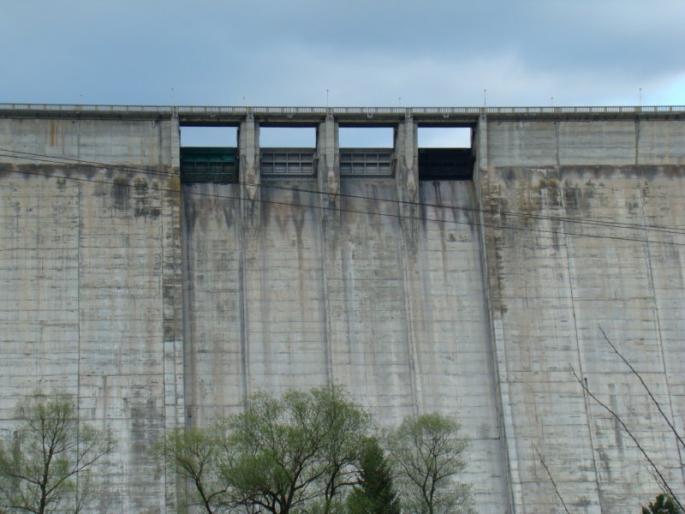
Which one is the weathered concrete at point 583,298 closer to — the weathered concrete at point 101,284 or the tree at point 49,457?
the weathered concrete at point 101,284

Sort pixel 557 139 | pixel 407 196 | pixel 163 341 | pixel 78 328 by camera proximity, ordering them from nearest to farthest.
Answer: pixel 78 328 < pixel 163 341 < pixel 407 196 < pixel 557 139

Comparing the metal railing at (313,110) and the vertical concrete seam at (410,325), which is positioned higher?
the metal railing at (313,110)

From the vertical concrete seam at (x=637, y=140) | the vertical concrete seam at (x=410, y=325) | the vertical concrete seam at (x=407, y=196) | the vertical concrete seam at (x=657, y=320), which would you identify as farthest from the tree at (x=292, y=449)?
the vertical concrete seam at (x=637, y=140)

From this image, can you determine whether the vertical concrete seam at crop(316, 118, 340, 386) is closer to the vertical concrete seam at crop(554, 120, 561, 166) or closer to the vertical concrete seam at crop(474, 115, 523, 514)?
the vertical concrete seam at crop(474, 115, 523, 514)

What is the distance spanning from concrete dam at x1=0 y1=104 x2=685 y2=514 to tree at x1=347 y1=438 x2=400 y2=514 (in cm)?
1297

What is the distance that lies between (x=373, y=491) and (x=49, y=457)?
11209mm

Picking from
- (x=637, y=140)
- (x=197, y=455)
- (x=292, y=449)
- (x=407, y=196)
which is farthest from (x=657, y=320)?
(x=197, y=455)

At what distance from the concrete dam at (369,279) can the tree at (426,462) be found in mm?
2924

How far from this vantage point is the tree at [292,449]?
34.3 metres

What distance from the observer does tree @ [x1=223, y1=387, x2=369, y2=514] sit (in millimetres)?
34281

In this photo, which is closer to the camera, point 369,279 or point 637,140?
point 369,279

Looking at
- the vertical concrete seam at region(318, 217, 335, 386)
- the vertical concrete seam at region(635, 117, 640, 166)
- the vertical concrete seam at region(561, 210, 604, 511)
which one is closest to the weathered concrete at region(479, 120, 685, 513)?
the vertical concrete seam at region(561, 210, 604, 511)

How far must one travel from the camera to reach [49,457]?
120 ft

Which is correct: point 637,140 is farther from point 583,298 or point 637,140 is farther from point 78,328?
point 78,328
